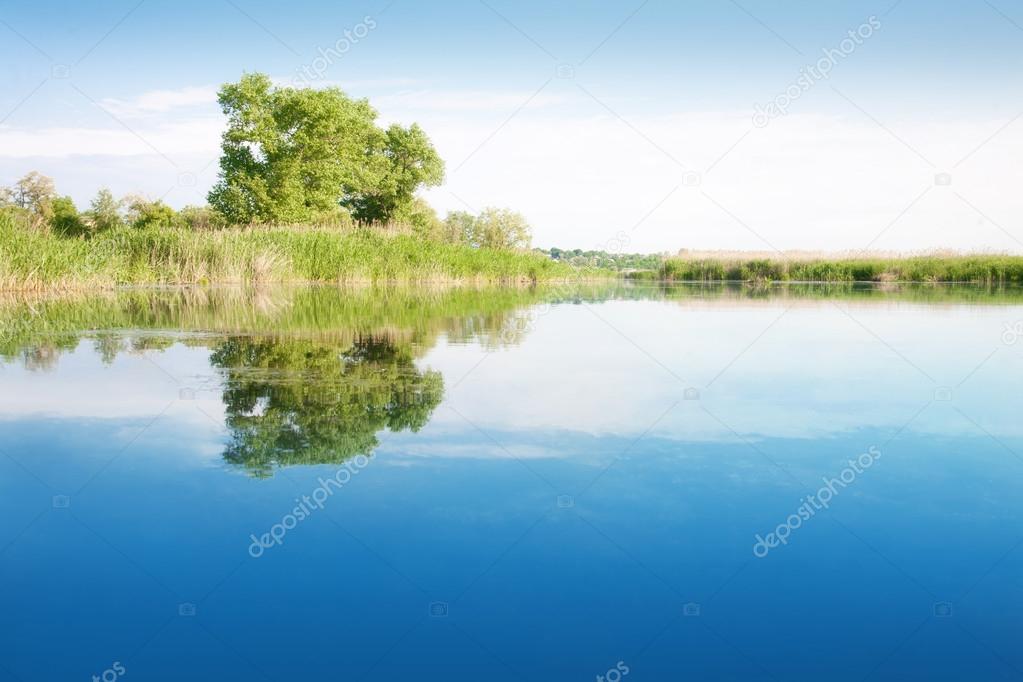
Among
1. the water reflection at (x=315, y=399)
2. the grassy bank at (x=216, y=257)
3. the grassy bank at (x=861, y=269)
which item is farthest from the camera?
the grassy bank at (x=861, y=269)

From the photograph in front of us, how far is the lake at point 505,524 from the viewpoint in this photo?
7.67ft

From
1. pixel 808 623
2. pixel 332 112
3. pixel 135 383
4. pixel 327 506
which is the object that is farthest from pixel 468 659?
pixel 332 112

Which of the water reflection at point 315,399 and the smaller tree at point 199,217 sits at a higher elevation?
the smaller tree at point 199,217

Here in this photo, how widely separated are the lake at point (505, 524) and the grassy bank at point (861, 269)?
33428 millimetres

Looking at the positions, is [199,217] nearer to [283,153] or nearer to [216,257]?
[283,153]

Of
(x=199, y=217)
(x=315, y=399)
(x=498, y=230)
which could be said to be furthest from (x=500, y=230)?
(x=315, y=399)

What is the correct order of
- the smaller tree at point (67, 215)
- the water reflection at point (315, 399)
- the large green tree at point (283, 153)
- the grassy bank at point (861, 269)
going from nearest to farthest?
the water reflection at point (315, 399) → the grassy bank at point (861, 269) → the large green tree at point (283, 153) → the smaller tree at point (67, 215)

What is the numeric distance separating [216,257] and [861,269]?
98.8 ft

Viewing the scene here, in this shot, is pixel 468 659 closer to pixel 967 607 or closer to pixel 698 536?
pixel 698 536

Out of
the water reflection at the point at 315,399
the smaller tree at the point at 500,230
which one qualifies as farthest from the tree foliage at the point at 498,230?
the water reflection at the point at 315,399

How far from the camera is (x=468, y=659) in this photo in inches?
90.1

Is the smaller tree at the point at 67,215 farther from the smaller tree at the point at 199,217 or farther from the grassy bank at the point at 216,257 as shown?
the grassy bank at the point at 216,257

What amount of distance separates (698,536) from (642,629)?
76cm

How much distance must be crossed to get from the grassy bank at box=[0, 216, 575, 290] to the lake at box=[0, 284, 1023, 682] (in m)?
11.7
